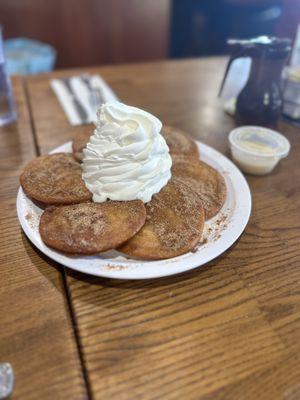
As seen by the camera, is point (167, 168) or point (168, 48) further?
point (168, 48)

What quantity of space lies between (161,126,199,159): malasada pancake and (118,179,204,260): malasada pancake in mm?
202

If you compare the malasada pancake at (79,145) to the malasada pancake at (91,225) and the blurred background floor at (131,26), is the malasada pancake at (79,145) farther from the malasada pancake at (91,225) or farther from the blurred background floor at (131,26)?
the blurred background floor at (131,26)

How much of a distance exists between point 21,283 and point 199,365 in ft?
1.31

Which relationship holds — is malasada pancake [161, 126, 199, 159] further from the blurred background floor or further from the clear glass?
the blurred background floor

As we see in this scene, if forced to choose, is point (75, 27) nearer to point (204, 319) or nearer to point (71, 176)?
point (71, 176)

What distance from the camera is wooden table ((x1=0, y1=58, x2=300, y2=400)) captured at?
55 centimetres

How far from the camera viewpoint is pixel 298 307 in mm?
687

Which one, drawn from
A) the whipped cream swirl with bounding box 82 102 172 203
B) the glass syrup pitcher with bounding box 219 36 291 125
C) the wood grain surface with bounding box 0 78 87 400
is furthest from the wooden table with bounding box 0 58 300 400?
the glass syrup pitcher with bounding box 219 36 291 125

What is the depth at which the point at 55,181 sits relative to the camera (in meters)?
0.86

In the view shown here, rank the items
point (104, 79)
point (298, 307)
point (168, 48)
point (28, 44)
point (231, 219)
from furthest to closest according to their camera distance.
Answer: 1. point (168, 48)
2. point (28, 44)
3. point (104, 79)
4. point (231, 219)
5. point (298, 307)

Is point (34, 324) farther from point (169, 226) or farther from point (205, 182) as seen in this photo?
point (205, 182)

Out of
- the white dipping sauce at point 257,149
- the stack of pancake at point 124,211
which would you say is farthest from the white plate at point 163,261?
the white dipping sauce at point 257,149

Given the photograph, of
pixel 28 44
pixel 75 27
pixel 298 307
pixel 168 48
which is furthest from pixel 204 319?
pixel 168 48

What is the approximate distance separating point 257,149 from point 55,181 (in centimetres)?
66
